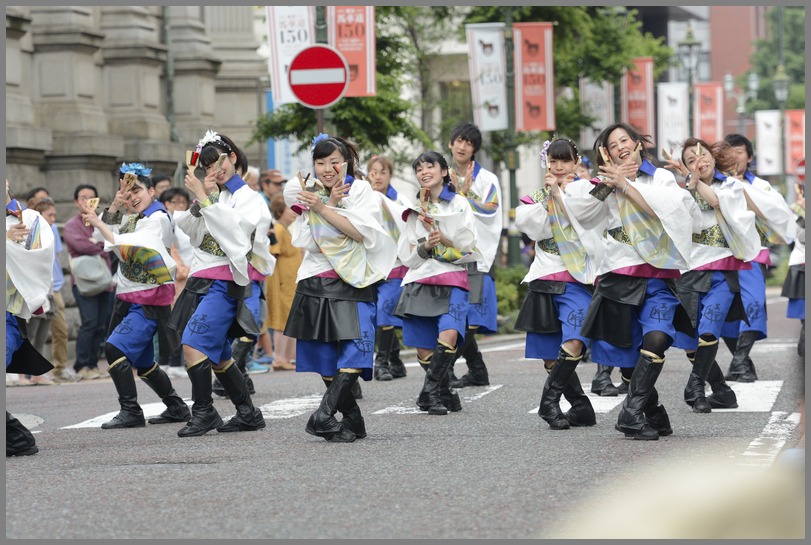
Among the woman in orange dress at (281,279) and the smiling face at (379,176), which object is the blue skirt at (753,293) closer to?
→ the smiling face at (379,176)

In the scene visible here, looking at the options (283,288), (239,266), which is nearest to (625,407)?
(239,266)

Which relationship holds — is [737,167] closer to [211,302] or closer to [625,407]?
[625,407]

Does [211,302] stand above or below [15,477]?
above

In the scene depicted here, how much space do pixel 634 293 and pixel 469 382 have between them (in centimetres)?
376

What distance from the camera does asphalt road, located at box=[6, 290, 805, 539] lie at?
17.1ft

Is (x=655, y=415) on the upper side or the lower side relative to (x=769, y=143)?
lower

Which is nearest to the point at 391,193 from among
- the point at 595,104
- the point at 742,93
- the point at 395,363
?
the point at 395,363

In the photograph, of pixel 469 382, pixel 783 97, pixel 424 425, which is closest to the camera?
pixel 424 425

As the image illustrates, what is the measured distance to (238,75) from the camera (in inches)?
1004

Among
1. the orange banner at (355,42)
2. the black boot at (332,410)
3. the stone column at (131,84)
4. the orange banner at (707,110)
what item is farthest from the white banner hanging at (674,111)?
the black boot at (332,410)

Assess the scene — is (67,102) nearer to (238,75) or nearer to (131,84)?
(131,84)

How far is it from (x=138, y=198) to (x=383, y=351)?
3717mm

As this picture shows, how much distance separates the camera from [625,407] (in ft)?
26.3

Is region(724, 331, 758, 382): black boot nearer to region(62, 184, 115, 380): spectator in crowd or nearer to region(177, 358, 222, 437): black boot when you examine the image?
region(177, 358, 222, 437): black boot
